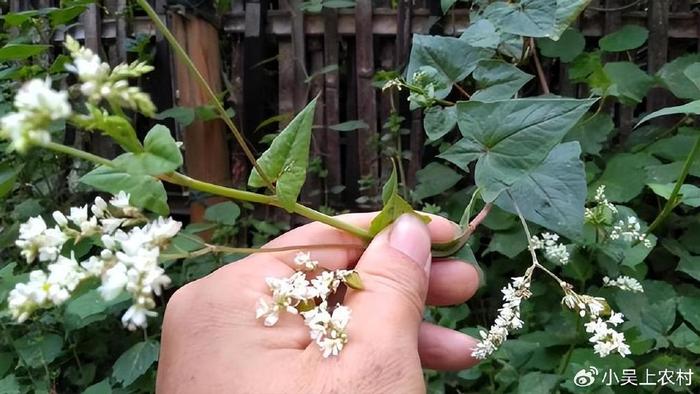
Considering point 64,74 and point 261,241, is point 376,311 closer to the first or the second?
point 261,241

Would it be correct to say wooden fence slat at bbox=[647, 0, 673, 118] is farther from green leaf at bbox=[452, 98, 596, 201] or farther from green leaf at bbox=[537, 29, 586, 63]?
green leaf at bbox=[452, 98, 596, 201]

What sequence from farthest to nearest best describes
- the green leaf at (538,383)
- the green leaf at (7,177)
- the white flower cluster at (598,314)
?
1. the green leaf at (7,177)
2. the green leaf at (538,383)
3. the white flower cluster at (598,314)

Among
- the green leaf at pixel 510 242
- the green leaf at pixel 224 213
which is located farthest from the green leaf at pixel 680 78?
the green leaf at pixel 224 213

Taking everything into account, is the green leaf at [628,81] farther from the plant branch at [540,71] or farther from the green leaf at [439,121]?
the green leaf at [439,121]

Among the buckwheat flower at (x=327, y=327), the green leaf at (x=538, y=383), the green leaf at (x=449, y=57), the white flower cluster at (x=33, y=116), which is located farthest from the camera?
the green leaf at (x=538, y=383)

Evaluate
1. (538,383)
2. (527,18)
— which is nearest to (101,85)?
(527,18)

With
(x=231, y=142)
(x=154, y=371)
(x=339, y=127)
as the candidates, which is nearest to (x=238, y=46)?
(x=231, y=142)

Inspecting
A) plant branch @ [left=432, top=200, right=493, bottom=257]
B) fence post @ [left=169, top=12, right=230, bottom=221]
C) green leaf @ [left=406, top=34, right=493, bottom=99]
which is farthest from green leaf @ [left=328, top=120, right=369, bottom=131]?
plant branch @ [left=432, top=200, right=493, bottom=257]
